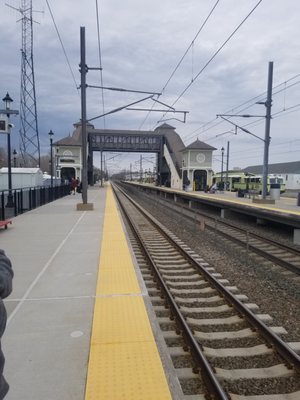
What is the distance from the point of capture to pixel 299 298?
6.87m

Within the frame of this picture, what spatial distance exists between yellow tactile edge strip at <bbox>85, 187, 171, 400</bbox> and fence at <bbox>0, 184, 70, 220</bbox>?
9326mm

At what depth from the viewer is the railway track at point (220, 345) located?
369 centimetres

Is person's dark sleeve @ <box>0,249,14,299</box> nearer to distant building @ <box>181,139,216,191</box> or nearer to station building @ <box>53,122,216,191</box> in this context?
station building @ <box>53,122,216,191</box>

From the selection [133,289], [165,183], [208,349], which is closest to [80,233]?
[133,289]

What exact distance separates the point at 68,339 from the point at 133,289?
2.00 meters

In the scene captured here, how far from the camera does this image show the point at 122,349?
3.84 metres

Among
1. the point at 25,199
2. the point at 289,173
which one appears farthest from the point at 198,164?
the point at 289,173

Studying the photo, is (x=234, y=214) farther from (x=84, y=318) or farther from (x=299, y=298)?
(x=84, y=318)

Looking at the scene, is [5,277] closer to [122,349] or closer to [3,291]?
[3,291]

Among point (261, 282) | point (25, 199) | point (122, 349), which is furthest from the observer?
point (25, 199)

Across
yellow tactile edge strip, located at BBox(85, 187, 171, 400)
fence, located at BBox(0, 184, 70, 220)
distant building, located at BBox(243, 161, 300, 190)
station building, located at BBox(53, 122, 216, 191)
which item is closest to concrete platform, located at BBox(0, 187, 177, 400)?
yellow tactile edge strip, located at BBox(85, 187, 171, 400)

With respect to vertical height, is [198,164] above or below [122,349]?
above

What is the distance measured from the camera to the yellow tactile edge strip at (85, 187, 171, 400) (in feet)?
10.1

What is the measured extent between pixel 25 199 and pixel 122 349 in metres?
16.9
